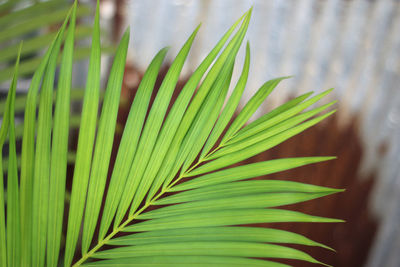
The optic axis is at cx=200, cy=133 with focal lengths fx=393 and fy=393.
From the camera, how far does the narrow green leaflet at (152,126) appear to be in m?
0.46

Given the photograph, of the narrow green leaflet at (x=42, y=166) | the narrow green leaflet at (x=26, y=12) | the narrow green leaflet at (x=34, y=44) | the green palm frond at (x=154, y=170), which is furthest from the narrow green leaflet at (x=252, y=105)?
the narrow green leaflet at (x=26, y=12)

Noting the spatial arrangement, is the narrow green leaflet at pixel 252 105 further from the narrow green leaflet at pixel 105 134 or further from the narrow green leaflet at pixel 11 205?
the narrow green leaflet at pixel 11 205

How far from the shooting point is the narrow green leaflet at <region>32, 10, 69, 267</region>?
Result: 1.47ft

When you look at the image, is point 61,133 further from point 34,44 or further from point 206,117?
point 34,44

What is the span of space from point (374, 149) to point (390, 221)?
215 mm

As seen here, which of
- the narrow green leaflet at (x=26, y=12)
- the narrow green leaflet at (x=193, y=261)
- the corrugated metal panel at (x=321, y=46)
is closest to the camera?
the narrow green leaflet at (x=193, y=261)

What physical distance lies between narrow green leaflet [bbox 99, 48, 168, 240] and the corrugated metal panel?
1.90ft

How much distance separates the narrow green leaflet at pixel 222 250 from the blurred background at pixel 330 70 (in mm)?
625

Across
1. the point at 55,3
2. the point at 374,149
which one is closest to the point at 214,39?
the point at 55,3

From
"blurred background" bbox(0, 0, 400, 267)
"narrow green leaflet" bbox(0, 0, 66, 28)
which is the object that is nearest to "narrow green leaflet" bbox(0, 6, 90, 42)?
"narrow green leaflet" bbox(0, 0, 66, 28)

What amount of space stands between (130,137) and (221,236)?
155mm

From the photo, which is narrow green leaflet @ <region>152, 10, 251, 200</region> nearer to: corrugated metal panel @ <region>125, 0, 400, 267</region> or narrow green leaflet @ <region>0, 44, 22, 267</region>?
narrow green leaflet @ <region>0, 44, 22, 267</region>

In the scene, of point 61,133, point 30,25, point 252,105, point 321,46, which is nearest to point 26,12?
point 30,25

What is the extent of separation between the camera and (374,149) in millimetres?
1053
